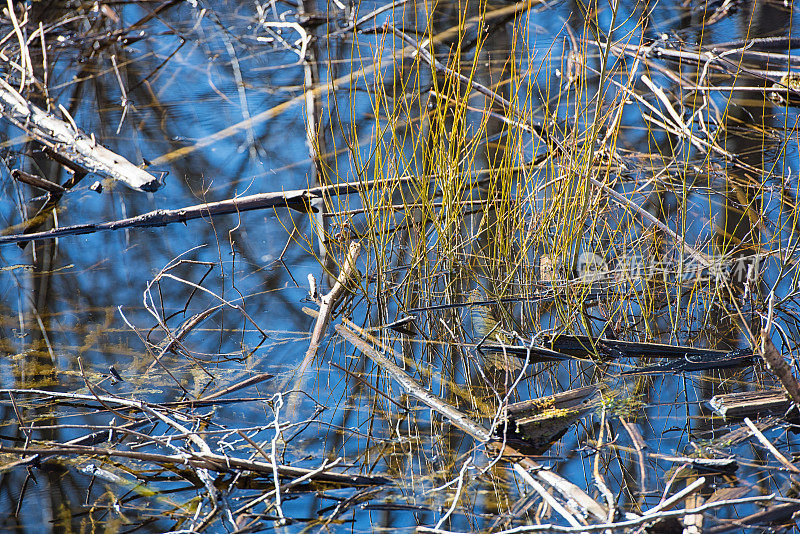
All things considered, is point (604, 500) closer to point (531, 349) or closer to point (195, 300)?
point (531, 349)

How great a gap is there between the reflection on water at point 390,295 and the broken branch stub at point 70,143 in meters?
0.07

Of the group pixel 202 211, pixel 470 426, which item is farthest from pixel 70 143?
pixel 470 426

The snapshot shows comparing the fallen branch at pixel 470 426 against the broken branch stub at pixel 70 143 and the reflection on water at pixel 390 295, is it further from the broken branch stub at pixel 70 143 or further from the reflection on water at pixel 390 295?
the broken branch stub at pixel 70 143

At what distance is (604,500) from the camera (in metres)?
1.59

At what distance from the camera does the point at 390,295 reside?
2369 mm

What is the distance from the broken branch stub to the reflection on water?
0.07 m

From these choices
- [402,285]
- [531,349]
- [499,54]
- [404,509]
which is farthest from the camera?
[499,54]

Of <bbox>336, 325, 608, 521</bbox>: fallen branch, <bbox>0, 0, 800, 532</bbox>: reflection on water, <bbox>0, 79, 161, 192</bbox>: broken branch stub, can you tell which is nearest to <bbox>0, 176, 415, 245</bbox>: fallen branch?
<bbox>0, 0, 800, 532</bbox>: reflection on water

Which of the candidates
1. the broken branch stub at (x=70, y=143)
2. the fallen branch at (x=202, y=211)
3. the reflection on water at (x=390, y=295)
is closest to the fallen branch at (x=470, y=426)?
the reflection on water at (x=390, y=295)

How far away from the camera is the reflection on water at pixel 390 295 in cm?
168

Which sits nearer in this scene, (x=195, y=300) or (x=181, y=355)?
(x=181, y=355)

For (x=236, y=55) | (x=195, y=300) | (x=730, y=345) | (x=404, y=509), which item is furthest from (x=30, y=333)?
(x=236, y=55)

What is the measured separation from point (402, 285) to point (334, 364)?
13.7 inches

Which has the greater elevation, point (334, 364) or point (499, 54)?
point (499, 54)
